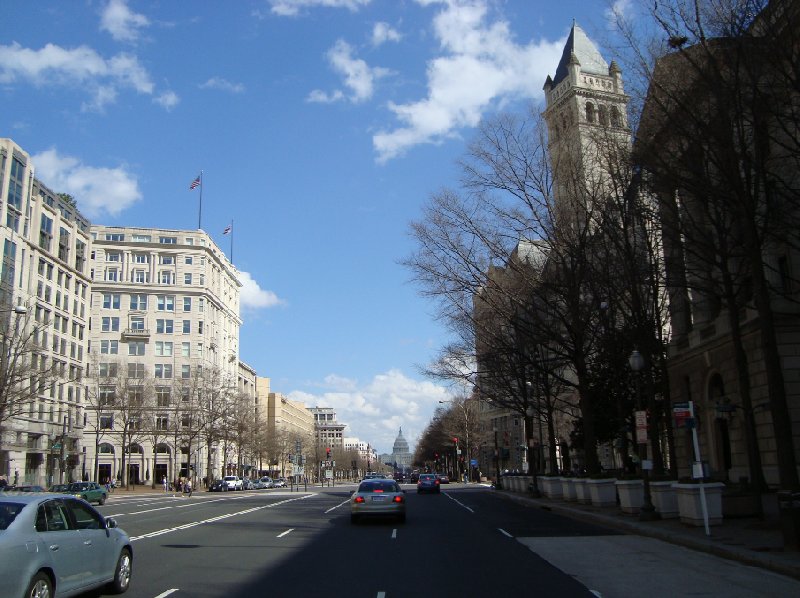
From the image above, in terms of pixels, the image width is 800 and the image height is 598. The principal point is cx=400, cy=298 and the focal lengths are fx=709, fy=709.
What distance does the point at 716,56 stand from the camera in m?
15.6

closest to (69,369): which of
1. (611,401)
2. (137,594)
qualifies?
(611,401)

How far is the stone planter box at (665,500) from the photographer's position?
2117cm

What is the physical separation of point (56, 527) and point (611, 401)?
126 ft

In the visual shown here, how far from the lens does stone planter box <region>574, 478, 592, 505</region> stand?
29.8 metres

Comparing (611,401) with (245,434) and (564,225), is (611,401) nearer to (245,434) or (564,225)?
(564,225)

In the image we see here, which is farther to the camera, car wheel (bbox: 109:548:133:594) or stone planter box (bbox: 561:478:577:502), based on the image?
stone planter box (bbox: 561:478:577:502)

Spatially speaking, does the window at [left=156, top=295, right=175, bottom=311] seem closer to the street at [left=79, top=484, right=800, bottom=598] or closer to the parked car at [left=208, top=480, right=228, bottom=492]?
the parked car at [left=208, top=480, right=228, bottom=492]

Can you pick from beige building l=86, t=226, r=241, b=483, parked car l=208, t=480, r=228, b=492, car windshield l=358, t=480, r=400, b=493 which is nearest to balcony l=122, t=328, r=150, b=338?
beige building l=86, t=226, r=241, b=483

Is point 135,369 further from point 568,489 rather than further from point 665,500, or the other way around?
point 665,500

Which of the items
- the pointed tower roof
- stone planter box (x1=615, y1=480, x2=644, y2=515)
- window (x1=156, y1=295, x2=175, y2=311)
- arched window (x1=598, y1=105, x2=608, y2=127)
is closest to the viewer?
arched window (x1=598, y1=105, x2=608, y2=127)

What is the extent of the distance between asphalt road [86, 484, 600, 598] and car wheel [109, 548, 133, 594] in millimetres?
271

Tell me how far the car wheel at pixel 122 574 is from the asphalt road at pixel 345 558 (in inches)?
10.7

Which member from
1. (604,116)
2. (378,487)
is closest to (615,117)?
(604,116)

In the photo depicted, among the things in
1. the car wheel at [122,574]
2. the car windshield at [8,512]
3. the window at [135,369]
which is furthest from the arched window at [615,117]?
the window at [135,369]
